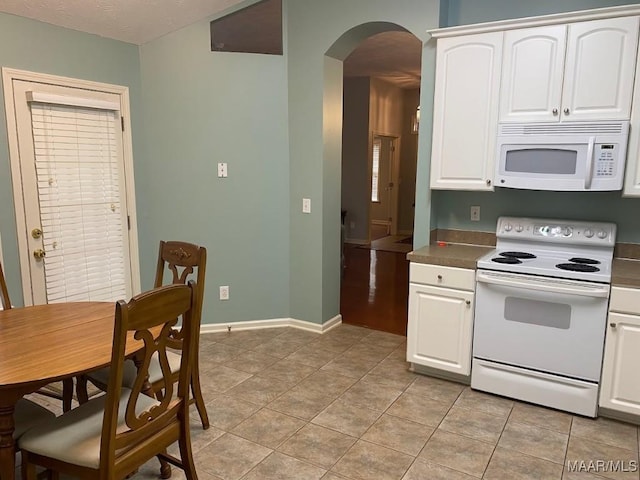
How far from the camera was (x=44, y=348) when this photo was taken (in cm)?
188

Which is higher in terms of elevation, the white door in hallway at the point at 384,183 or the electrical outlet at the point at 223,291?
the white door in hallway at the point at 384,183

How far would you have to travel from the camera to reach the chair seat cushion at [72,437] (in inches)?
64.8

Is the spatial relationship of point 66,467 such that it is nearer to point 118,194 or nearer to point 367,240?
point 118,194

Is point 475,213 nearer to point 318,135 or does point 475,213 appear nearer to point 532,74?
Result: point 532,74

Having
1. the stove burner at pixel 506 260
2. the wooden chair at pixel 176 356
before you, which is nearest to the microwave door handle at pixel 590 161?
the stove burner at pixel 506 260

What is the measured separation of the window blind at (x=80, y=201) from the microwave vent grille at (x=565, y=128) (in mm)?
2908

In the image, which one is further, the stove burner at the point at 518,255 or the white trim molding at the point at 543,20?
the stove burner at the point at 518,255

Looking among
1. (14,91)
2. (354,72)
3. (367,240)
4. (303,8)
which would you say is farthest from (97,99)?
(367,240)

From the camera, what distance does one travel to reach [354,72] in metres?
7.49

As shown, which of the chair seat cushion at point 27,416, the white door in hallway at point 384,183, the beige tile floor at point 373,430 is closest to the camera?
the chair seat cushion at point 27,416

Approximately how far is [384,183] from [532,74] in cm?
643

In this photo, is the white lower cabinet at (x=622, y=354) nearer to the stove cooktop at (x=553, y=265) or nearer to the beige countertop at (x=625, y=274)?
the beige countertop at (x=625, y=274)

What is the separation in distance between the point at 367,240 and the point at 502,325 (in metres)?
5.49

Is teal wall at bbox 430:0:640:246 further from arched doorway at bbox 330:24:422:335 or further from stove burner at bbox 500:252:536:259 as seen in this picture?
arched doorway at bbox 330:24:422:335
